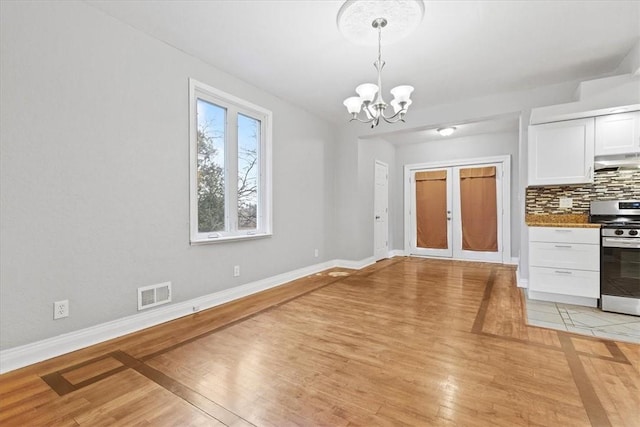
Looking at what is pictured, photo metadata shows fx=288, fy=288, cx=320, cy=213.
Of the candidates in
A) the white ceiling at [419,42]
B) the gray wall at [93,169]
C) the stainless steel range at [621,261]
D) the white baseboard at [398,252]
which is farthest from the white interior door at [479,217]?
the stainless steel range at [621,261]

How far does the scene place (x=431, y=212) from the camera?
670 centimetres

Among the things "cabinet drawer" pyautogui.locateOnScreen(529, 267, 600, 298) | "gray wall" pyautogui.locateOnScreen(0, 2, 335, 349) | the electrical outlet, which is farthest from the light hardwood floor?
"cabinet drawer" pyautogui.locateOnScreen(529, 267, 600, 298)

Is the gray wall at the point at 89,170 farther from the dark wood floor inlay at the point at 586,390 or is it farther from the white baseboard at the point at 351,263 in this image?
the dark wood floor inlay at the point at 586,390

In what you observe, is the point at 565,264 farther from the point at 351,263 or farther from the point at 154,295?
the point at 154,295

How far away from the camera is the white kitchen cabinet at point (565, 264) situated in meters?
3.15

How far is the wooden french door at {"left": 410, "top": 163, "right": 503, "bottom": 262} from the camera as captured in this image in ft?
19.8

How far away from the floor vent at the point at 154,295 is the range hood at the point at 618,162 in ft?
16.0

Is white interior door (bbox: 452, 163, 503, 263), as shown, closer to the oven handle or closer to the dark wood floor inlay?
the oven handle

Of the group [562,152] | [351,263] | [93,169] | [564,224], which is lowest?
[351,263]

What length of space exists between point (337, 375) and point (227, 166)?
2.66 m

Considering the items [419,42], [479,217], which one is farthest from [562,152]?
[479,217]

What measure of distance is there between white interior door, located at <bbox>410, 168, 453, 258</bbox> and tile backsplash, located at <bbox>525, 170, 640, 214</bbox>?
2.51m

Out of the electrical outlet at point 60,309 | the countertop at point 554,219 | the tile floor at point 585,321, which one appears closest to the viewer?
the electrical outlet at point 60,309

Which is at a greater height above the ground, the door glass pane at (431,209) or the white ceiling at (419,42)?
the white ceiling at (419,42)
